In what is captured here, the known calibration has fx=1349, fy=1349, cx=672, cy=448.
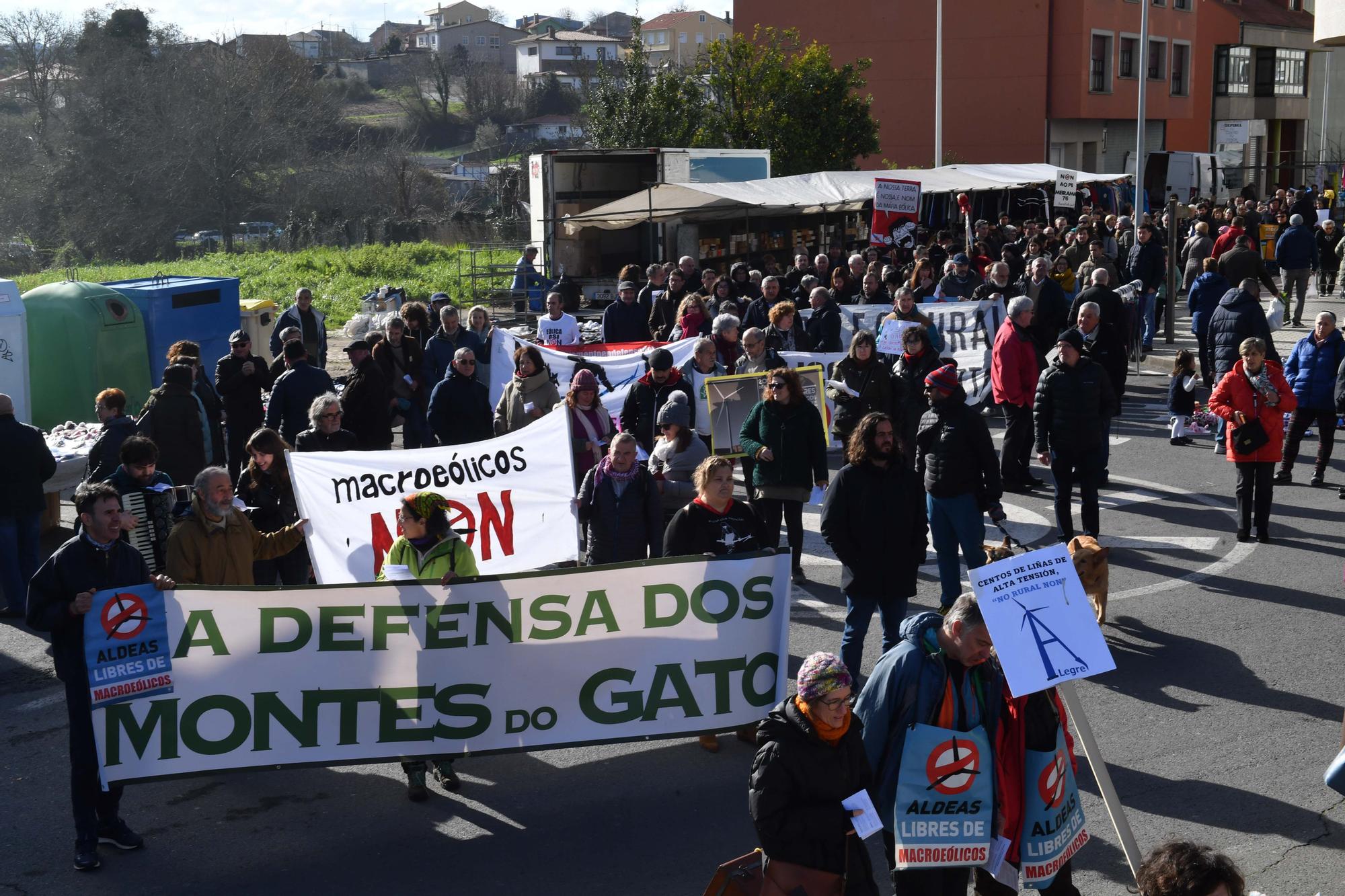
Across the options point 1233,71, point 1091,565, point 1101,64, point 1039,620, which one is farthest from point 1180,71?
point 1039,620

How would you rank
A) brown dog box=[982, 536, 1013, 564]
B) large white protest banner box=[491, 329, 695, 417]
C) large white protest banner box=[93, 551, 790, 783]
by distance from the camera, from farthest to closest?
large white protest banner box=[491, 329, 695, 417] → brown dog box=[982, 536, 1013, 564] → large white protest banner box=[93, 551, 790, 783]

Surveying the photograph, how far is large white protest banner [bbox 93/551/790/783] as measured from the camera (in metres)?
6.34

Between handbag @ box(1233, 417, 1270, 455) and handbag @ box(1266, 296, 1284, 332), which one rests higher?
handbag @ box(1266, 296, 1284, 332)

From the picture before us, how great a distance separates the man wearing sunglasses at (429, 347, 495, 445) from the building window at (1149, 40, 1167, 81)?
49468 mm

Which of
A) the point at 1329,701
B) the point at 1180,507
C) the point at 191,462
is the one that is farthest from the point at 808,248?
the point at 1329,701

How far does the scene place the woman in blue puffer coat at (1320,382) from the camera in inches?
507

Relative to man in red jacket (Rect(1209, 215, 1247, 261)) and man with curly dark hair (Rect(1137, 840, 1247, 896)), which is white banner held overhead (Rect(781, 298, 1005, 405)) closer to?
man in red jacket (Rect(1209, 215, 1247, 261))

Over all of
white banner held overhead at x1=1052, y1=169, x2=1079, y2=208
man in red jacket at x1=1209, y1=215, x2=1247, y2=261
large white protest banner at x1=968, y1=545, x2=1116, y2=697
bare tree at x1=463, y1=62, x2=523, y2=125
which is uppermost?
bare tree at x1=463, y1=62, x2=523, y2=125

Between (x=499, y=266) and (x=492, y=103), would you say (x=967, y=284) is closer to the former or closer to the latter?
(x=499, y=266)

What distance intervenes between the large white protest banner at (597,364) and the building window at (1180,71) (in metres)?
49.4

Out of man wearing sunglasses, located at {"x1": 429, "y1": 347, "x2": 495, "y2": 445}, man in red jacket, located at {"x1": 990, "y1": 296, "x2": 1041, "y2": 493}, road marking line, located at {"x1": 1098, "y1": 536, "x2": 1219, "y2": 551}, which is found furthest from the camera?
man in red jacket, located at {"x1": 990, "y1": 296, "x2": 1041, "y2": 493}

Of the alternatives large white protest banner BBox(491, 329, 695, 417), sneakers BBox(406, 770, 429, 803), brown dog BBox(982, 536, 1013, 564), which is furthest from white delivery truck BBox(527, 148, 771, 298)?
sneakers BBox(406, 770, 429, 803)

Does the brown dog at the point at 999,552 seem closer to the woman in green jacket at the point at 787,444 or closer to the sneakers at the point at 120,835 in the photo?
the woman in green jacket at the point at 787,444

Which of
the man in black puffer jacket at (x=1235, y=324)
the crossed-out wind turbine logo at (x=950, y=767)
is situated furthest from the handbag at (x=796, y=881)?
the man in black puffer jacket at (x=1235, y=324)
